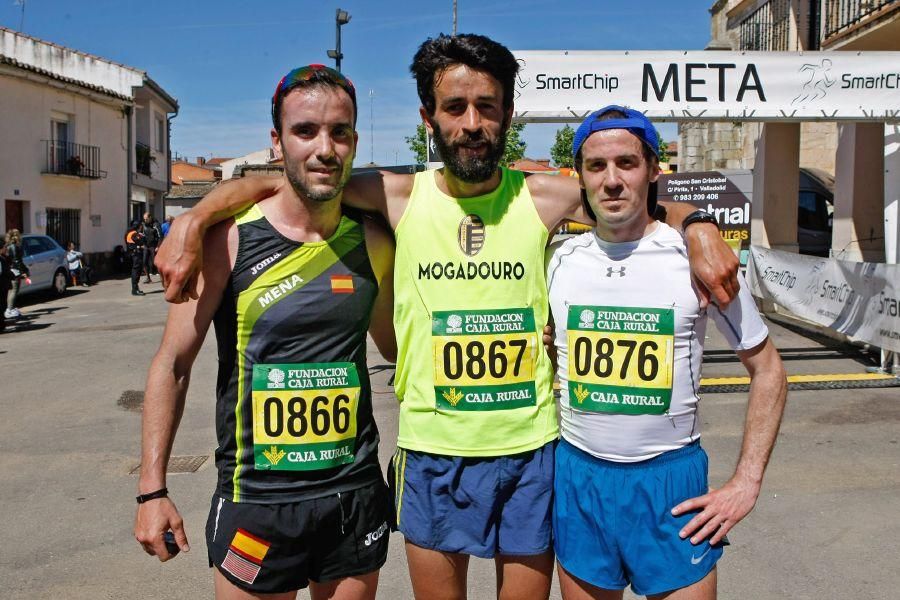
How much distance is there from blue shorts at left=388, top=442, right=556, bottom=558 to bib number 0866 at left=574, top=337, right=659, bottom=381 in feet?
1.12

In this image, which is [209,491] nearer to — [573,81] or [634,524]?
[634,524]

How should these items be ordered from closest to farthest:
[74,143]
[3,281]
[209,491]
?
[209,491]
[3,281]
[74,143]

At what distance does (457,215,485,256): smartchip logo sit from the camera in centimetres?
270

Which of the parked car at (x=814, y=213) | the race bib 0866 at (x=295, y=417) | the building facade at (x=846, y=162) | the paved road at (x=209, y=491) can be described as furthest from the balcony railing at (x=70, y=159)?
the race bib 0866 at (x=295, y=417)

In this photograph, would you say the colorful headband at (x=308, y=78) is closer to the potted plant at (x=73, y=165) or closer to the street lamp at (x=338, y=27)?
the street lamp at (x=338, y=27)

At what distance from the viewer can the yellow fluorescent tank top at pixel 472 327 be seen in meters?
2.64

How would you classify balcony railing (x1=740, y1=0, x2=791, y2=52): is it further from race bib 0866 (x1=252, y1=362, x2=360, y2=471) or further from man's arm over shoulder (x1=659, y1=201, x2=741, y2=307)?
race bib 0866 (x1=252, y1=362, x2=360, y2=471)

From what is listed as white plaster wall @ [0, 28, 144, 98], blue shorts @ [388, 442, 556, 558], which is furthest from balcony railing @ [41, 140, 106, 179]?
blue shorts @ [388, 442, 556, 558]

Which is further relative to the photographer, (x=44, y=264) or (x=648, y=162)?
(x=44, y=264)

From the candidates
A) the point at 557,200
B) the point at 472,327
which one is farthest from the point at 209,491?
the point at 557,200

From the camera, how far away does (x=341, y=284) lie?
103 inches

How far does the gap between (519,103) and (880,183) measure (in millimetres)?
7360

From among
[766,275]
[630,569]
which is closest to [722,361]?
[766,275]

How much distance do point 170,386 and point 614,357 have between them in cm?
142
